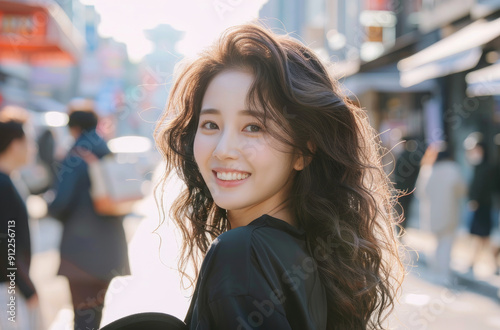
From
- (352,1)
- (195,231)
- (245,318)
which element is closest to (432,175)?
(195,231)

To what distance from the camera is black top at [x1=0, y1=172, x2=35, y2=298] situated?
10.4ft

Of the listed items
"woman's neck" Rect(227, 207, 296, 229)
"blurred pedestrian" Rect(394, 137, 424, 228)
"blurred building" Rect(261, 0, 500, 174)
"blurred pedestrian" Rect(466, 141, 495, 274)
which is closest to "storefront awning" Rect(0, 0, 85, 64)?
"blurred building" Rect(261, 0, 500, 174)

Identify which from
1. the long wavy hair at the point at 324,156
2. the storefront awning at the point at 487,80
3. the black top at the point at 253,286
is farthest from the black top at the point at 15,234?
the storefront awning at the point at 487,80

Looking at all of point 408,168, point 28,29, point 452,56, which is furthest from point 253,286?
point 452,56

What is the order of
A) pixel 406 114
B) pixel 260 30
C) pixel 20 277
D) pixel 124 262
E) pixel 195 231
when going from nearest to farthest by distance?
pixel 260 30 < pixel 195 231 < pixel 20 277 < pixel 124 262 < pixel 406 114

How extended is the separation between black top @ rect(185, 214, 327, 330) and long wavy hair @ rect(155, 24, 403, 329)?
18 cm

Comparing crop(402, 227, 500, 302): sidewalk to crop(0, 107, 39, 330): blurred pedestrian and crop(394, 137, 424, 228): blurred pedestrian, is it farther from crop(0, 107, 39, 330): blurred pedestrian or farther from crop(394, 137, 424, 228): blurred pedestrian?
crop(0, 107, 39, 330): blurred pedestrian

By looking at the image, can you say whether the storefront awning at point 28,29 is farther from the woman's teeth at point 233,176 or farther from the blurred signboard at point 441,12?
the blurred signboard at point 441,12

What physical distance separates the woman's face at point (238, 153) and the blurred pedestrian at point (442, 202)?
604 cm

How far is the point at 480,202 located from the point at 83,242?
585cm

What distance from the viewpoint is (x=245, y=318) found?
108 cm

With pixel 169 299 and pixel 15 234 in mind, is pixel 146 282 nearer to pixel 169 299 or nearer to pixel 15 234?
pixel 169 299

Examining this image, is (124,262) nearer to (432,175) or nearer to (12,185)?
(12,185)

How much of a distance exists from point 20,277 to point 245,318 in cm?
263
